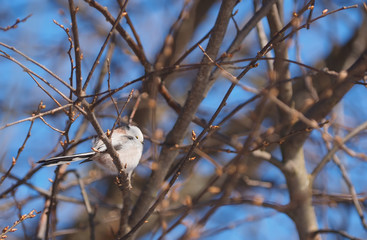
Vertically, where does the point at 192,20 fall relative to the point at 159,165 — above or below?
above

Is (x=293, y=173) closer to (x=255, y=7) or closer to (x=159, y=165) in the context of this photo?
(x=159, y=165)

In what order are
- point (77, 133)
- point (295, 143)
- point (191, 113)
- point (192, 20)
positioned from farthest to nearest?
point (192, 20), point (77, 133), point (295, 143), point (191, 113)

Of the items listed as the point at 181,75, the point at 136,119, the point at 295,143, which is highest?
the point at 181,75

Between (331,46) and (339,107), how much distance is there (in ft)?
5.29

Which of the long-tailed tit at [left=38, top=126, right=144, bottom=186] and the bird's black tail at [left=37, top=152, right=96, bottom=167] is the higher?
the long-tailed tit at [left=38, top=126, right=144, bottom=186]

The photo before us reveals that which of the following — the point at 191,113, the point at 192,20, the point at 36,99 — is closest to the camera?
the point at 191,113

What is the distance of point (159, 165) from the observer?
88.8 inches

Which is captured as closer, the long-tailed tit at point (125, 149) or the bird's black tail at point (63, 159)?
the bird's black tail at point (63, 159)

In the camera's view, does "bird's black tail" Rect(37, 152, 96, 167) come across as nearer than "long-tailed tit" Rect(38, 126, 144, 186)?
Yes

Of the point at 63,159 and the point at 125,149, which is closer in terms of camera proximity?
the point at 63,159

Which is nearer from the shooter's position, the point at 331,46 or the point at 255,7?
Answer: the point at 255,7

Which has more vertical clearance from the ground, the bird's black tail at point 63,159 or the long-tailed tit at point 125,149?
the long-tailed tit at point 125,149

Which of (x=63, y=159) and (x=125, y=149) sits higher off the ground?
(x=125, y=149)

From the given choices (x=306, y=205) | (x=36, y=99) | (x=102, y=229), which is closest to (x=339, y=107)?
(x=306, y=205)
